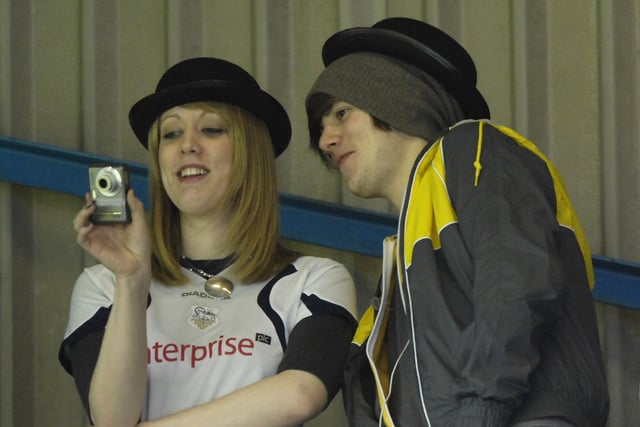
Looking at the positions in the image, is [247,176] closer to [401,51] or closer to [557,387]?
[401,51]

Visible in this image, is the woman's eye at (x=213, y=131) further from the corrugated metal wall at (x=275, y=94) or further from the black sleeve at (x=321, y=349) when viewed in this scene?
the corrugated metal wall at (x=275, y=94)

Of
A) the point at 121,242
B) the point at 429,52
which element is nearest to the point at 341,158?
the point at 429,52

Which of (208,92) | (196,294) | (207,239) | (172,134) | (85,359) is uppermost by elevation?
(208,92)

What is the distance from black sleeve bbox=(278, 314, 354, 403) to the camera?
260cm

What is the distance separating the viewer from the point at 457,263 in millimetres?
2260

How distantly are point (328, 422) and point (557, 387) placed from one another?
148 centimetres

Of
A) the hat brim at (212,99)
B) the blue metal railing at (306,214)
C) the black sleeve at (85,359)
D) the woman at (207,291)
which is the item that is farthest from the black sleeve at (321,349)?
the blue metal railing at (306,214)

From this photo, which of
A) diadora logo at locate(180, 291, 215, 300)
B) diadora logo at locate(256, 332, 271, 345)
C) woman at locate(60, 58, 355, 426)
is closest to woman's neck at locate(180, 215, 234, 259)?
woman at locate(60, 58, 355, 426)

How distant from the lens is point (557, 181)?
2.42m

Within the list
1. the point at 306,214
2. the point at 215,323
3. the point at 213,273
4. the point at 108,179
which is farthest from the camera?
the point at 306,214

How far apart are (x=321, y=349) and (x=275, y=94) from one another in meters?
1.24

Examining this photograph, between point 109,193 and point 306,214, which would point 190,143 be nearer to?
point 109,193

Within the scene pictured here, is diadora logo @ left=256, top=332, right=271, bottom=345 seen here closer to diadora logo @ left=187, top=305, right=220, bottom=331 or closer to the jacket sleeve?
diadora logo @ left=187, top=305, right=220, bottom=331

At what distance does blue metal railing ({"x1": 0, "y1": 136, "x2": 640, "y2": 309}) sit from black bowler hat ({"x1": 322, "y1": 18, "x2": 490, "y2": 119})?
2.67 ft
